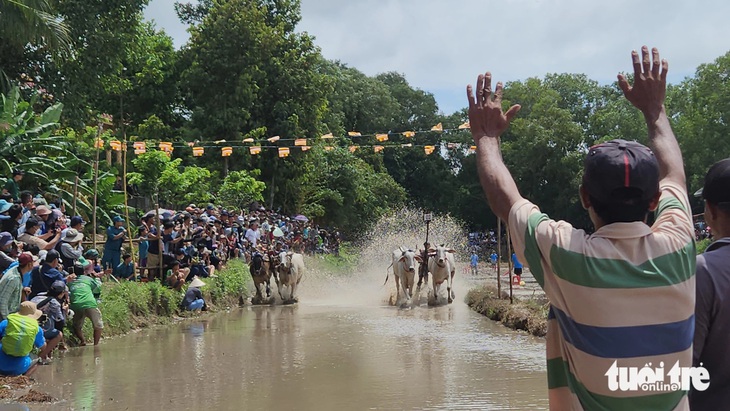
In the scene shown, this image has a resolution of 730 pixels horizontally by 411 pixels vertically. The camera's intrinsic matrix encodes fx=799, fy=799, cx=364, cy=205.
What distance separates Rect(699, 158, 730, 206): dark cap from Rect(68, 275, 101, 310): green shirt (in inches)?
409

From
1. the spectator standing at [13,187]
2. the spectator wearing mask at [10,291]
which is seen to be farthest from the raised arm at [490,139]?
the spectator standing at [13,187]

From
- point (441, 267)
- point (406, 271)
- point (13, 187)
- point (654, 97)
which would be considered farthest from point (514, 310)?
point (654, 97)

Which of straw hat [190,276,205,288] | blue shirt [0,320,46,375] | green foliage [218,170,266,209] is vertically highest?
green foliage [218,170,266,209]

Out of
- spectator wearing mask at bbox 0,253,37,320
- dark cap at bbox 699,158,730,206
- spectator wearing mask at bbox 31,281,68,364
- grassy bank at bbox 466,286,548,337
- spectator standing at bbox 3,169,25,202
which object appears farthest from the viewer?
spectator standing at bbox 3,169,25,202

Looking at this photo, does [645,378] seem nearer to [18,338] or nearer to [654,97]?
[654,97]

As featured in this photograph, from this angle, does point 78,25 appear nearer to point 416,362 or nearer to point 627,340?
point 416,362

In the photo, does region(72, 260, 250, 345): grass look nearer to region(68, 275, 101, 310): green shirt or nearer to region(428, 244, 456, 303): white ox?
region(68, 275, 101, 310): green shirt

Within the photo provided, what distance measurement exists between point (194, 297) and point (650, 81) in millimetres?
15094

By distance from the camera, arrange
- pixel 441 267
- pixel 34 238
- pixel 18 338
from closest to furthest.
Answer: pixel 18 338, pixel 34 238, pixel 441 267

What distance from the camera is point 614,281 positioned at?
217cm

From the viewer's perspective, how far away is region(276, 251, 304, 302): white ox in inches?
811

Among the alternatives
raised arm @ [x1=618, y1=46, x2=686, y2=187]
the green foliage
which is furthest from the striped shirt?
the green foliage

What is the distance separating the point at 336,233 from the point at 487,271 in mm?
7384

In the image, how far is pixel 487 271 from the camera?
37062mm
